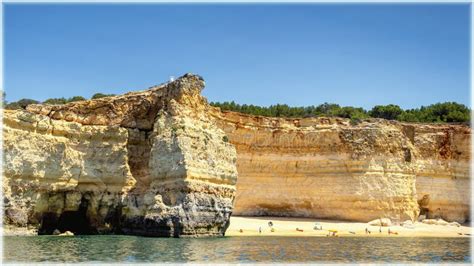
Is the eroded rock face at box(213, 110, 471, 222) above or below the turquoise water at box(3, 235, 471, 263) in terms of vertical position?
above

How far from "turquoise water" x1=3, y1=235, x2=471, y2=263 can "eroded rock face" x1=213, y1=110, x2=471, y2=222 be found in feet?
54.6

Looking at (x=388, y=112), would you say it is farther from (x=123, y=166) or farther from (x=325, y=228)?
(x=123, y=166)

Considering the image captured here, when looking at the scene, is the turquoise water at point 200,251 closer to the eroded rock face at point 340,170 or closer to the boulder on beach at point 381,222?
the boulder on beach at point 381,222

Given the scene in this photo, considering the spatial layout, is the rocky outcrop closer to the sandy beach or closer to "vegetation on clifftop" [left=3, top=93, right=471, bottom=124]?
the sandy beach

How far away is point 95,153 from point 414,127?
2825 cm

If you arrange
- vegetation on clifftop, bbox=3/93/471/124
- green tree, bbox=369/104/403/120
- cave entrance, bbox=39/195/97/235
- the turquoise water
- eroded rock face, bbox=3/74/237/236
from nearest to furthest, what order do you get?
the turquoise water, eroded rock face, bbox=3/74/237/236, cave entrance, bbox=39/195/97/235, vegetation on clifftop, bbox=3/93/471/124, green tree, bbox=369/104/403/120

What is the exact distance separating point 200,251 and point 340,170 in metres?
24.8

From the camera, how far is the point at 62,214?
97.6 ft

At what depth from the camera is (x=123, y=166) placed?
29.6 m

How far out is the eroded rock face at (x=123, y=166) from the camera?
86.4 ft

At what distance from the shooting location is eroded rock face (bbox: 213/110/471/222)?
42.3 meters

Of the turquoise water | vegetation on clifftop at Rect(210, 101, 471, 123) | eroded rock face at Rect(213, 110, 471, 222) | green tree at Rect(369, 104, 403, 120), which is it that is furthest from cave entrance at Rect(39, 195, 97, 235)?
green tree at Rect(369, 104, 403, 120)

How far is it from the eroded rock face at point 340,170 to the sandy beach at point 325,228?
6.54 feet

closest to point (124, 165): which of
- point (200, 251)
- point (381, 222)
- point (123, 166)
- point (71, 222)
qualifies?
point (123, 166)
